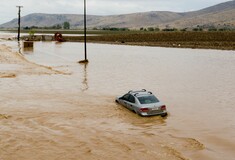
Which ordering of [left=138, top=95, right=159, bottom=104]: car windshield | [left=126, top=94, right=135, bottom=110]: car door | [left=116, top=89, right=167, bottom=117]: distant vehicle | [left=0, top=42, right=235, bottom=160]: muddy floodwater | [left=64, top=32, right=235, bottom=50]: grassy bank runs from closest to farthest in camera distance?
1. [left=0, top=42, right=235, bottom=160]: muddy floodwater
2. [left=116, top=89, right=167, bottom=117]: distant vehicle
3. [left=138, top=95, right=159, bottom=104]: car windshield
4. [left=126, top=94, right=135, bottom=110]: car door
5. [left=64, top=32, right=235, bottom=50]: grassy bank

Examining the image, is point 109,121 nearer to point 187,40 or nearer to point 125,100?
point 125,100

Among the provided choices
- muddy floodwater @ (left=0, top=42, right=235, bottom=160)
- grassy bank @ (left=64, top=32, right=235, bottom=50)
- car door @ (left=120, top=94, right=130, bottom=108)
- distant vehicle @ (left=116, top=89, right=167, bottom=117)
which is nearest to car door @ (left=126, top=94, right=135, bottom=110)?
distant vehicle @ (left=116, top=89, right=167, bottom=117)

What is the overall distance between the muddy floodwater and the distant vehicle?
41cm

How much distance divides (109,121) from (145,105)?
2.26 metres

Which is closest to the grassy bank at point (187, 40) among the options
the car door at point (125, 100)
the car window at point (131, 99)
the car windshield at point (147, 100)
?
the car door at point (125, 100)

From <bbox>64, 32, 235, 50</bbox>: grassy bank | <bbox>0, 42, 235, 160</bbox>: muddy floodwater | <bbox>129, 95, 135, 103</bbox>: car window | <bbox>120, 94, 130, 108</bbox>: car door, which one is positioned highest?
<bbox>64, 32, 235, 50</bbox>: grassy bank

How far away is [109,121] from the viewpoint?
778 inches

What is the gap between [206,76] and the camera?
123 ft

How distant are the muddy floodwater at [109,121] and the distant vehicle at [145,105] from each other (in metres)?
0.41

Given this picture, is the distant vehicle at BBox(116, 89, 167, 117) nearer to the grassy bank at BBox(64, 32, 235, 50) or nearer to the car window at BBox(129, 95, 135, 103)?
the car window at BBox(129, 95, 135, 103)

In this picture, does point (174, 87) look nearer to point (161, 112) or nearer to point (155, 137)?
point (161, 112)

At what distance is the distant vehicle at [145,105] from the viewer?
19.7m

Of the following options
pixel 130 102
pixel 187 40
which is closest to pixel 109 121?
pixel 130 102

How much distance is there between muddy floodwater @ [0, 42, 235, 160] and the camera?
1499 cm
